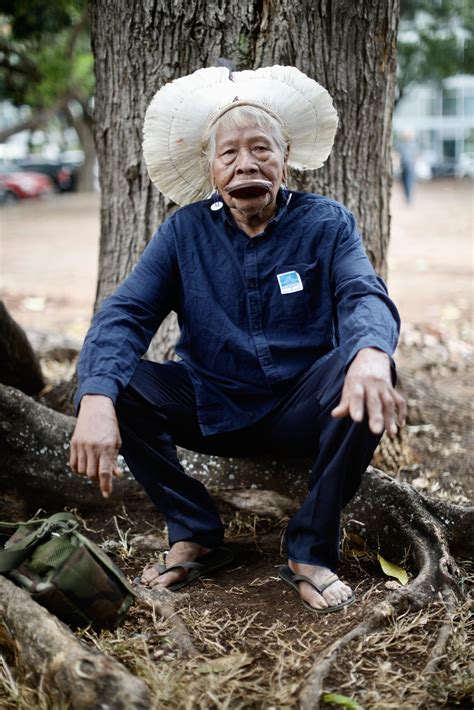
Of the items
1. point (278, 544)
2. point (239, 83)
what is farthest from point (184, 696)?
point (239, 83)

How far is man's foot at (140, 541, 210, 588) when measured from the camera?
308 centimetres

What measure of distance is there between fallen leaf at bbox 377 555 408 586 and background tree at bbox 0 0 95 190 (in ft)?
39.0

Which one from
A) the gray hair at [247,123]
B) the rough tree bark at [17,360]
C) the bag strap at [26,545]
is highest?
the gray hair at [247,123]

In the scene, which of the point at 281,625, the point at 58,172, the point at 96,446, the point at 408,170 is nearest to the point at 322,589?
the point at 281,625

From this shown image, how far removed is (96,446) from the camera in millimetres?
2627

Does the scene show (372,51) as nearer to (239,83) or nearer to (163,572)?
(239,83)

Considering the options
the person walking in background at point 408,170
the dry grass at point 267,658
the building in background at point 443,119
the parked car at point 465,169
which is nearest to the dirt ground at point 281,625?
the dry grass at point 267,658

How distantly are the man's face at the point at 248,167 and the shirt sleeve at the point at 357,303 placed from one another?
0.32 metres

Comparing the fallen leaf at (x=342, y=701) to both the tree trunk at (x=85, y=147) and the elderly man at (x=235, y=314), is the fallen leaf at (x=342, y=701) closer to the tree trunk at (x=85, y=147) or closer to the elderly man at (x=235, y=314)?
the elderly man at (x=235, y=314)

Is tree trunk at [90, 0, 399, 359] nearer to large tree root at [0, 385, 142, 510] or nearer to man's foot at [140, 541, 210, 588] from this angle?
large tree root at [0, 385, 142, 510]

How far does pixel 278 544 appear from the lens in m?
3.42

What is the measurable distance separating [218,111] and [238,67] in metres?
0.65

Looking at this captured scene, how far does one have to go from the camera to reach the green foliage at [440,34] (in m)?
28.1

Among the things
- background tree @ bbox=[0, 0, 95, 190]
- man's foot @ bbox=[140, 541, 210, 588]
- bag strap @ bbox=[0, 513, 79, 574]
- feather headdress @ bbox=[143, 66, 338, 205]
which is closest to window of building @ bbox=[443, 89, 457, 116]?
background tree @ bbox=[0, 0, 95, 190]
